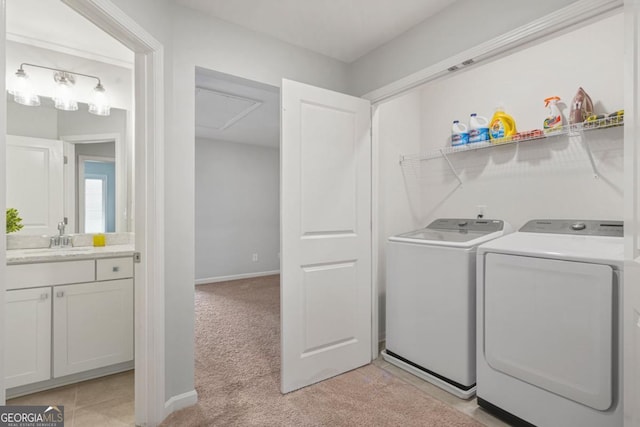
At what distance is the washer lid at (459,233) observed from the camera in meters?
1.98

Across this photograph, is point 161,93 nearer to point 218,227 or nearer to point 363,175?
point 363,175

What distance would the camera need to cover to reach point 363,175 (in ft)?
7.61

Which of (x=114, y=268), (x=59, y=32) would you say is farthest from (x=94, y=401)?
(x=59, y=32)

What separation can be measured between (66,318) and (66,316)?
0.04 feet

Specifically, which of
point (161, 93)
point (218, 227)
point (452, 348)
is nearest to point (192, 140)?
point (161, 93)

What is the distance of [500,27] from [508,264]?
1.24 metres

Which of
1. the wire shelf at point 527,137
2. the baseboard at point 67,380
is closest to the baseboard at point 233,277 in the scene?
the baseboard at point 67,380

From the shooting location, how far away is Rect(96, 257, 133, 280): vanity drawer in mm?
2118

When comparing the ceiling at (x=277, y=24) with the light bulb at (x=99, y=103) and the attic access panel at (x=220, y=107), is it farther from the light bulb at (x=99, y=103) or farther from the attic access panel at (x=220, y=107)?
the attic access panel at (x=220, y=107)

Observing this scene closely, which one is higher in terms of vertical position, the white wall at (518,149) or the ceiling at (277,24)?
the ceiling at (277,24)

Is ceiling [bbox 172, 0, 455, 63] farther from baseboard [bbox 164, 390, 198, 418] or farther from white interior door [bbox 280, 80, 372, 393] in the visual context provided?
baseboard [bbox 164, 390, 198, 418]

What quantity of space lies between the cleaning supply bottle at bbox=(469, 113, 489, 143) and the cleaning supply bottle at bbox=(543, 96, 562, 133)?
392 millimetres

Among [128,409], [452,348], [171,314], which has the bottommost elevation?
[128,409]

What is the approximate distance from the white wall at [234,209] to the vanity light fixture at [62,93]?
248 cm
